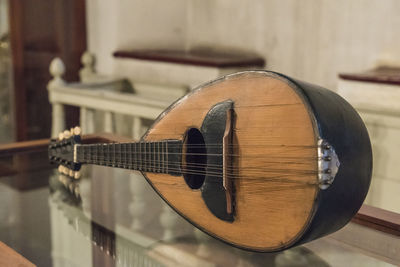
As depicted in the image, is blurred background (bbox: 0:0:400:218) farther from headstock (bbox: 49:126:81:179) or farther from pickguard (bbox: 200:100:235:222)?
pickguard (bbox: 200:100:235:222)

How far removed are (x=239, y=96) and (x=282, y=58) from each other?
6.64 ft

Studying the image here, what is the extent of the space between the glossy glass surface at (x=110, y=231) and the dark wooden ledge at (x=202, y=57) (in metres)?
1.36

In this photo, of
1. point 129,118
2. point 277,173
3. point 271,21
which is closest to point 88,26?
point 129,118

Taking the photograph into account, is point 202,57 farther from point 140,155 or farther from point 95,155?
point 140,155

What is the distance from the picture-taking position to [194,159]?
0.99 meters

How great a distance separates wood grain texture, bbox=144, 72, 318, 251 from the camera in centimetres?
79

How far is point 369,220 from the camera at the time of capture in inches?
38.9

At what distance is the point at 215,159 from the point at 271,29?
2.10 m

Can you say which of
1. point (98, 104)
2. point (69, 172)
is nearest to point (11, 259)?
point (69, 172)

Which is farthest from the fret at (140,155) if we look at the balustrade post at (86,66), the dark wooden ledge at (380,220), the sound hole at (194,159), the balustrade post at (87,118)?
the balustrade post at (86,66)

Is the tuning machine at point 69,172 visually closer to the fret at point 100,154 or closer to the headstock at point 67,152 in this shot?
the headstock at point 67,152

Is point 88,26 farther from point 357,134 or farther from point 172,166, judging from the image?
point 357,134

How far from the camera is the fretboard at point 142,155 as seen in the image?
1.01m

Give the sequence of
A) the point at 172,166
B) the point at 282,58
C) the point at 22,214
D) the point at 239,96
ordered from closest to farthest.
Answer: the point at 239,96 < the point at 172,166 < the point at 22,214 < the point at 282,58
